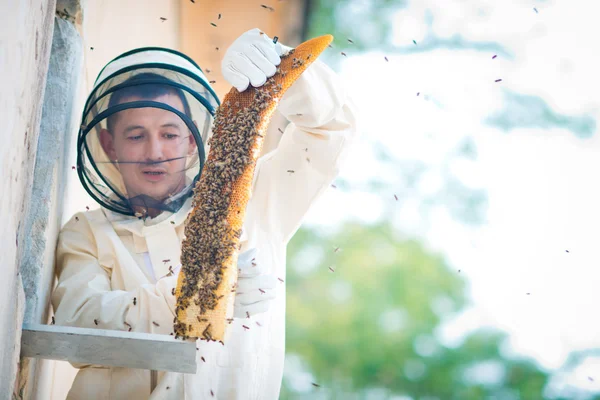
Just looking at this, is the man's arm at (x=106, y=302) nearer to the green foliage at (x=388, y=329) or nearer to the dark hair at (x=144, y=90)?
the dark hair at (x=144, y=90)

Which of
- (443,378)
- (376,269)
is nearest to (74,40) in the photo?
(376,269)

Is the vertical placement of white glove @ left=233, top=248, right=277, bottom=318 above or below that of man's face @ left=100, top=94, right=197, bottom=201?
below

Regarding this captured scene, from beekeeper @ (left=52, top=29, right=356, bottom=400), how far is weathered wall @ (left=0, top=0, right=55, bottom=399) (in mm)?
524

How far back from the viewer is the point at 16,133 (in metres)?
1.17

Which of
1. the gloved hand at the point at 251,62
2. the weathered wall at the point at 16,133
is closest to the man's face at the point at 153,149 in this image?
the gloved hand at the point at 251,62

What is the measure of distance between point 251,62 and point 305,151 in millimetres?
569

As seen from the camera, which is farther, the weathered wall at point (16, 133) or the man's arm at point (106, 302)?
the man's arm at point (106, 302)

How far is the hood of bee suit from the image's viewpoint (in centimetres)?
203

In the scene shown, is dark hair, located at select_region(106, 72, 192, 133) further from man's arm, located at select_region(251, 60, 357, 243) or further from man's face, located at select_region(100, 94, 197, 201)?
man's arm, located at select_region(251, 60, 357, 243)

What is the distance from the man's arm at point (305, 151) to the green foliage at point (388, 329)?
7624 mm

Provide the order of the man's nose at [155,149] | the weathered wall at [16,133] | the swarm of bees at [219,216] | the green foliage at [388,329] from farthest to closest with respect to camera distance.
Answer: the green foliage at [388,329], the man's nose at [155,149], the swarm of bees at [219,216], the weathered wall at [16,133]

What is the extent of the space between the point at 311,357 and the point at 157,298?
846 cm

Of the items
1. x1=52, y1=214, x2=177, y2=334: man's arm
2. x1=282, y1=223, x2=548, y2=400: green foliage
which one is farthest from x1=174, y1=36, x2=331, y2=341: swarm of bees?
x1=282, y1=223, x2=548, y2=400: green foliage

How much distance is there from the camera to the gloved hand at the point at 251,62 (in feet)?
5.17
